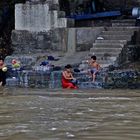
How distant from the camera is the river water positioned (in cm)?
656

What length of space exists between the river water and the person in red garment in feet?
11.6

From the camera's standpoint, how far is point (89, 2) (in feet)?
71.5

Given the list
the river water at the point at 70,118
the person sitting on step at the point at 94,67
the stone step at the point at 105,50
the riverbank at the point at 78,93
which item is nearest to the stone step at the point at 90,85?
the person sitting on step at the point at 94,67

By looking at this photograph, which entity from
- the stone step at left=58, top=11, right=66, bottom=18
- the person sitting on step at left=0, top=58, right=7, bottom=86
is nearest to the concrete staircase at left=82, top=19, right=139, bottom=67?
the stone step at left=58, top=11, right=66, bottom=18

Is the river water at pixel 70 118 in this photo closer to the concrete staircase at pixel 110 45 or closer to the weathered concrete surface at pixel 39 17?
the concrete staircase at pixel 110 45

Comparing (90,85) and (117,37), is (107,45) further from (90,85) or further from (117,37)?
(90,85)

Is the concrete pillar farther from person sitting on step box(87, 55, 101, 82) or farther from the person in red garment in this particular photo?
the person in red garment

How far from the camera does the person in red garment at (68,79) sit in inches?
616

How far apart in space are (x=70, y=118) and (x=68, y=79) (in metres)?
7.39

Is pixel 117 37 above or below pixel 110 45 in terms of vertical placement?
above

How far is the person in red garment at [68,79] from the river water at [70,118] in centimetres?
355

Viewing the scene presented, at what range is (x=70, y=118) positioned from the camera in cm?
828

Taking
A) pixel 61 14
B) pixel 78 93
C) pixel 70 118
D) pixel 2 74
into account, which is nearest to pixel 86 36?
pixel 61 14

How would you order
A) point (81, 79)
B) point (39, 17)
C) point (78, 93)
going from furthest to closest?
1. point (39, 17)
2. point (81, 79)
3. point (78, 93)
